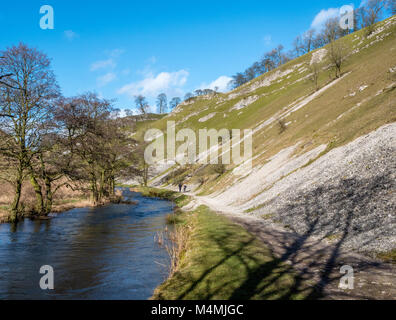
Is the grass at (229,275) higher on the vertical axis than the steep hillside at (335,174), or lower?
lower

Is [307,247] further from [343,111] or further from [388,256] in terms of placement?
[343,111]

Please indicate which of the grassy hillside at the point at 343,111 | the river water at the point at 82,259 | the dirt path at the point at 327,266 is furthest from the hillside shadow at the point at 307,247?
the grassy hillside at the point at 343,111

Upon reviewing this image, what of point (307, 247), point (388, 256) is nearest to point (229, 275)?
point (307, 247)

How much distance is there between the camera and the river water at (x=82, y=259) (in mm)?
9961

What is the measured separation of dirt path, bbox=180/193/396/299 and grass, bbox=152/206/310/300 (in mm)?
631

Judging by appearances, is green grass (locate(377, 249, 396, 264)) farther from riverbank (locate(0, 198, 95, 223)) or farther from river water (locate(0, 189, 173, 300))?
riverbank (locate(0, 198, 95, 223))

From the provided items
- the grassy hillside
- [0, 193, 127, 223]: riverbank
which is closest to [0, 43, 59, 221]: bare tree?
[0, 193, 127, 223]: riverbank

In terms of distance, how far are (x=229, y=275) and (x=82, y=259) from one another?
8648mm

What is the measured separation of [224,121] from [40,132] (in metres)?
107

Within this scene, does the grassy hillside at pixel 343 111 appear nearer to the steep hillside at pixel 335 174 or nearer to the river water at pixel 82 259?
the steep hillside at pixel 335 174

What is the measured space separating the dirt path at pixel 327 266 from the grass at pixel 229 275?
63 centimetres

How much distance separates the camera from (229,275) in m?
9.31

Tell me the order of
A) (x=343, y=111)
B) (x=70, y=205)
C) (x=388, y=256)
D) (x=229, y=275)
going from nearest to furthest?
(x=229, y=275), (x=388, y=256), (x=70, y=205), (x=343, y=111)
